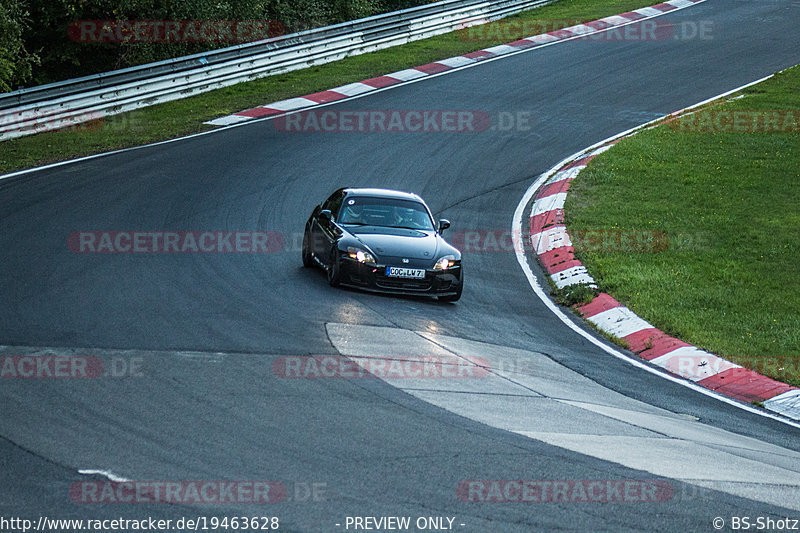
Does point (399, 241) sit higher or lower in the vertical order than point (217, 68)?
lower

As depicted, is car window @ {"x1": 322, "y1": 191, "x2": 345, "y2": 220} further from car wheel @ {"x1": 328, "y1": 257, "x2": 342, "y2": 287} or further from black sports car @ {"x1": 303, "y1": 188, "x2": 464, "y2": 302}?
car wheel @ {"x1": 328, "y1": 257, "x2": 342, "y2": 287}

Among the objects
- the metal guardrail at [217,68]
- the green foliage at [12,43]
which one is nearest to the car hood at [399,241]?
the metal guardrail at [217,68]

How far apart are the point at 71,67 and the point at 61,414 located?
23333 mm

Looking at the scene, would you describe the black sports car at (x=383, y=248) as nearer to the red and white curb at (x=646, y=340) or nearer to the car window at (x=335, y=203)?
the car window at (x=335, y=203)

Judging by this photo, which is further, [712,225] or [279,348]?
[712,225]

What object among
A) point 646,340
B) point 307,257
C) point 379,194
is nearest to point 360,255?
point 307,257

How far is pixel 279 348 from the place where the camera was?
9.59 metres

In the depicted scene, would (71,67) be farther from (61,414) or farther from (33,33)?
(61,414)

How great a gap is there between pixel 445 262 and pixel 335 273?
5.03ft

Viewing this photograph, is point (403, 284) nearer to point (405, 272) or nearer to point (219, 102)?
point (405, 272)

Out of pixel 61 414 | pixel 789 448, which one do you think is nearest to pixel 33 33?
pixel 61 414

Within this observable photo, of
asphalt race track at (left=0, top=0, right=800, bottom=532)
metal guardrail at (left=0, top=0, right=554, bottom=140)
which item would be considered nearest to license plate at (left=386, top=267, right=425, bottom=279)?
asphalt race track at (left=0, top=0, right=800, bottom=532)

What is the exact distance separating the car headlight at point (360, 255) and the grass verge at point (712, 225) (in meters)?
3.81

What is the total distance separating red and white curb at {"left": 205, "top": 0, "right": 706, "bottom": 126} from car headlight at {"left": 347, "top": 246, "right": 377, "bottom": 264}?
433 inches
